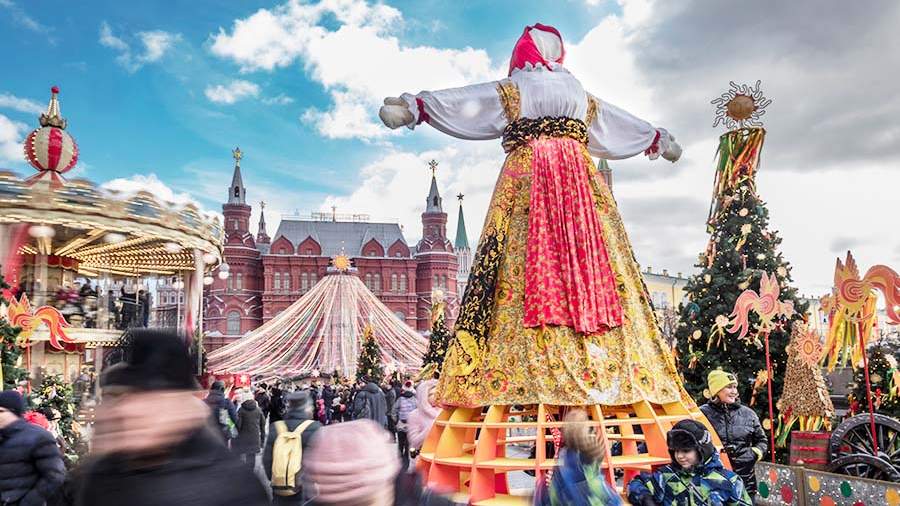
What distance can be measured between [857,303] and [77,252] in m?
13.4

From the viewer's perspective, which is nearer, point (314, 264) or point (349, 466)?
point (349, 466)

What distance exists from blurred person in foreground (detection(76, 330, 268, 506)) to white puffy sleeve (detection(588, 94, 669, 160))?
465 centimetres

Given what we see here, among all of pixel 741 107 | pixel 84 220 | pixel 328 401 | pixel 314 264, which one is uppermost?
pixel 314 264

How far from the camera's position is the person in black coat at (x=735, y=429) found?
510 cm

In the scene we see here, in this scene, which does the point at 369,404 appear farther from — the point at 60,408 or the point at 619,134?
the point at 619,134

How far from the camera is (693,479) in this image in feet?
12.1

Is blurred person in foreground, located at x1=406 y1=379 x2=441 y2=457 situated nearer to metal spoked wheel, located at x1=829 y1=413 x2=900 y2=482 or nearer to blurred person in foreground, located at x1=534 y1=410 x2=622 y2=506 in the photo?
blurred person in foreground, located at x1=534 y1=410 x2=622 y2=506

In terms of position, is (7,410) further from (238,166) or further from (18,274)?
(238,166)

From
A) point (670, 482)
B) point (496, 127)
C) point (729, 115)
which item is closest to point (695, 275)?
point (729, 115)

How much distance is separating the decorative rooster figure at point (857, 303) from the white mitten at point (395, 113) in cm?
423

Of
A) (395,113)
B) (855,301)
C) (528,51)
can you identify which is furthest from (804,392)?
(395,113)

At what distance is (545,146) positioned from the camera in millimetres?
5266

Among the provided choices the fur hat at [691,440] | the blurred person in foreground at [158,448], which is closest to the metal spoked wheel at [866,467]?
the fur hat at [691,440]

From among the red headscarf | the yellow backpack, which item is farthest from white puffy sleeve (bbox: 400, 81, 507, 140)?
the yellow backpack
